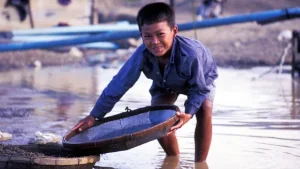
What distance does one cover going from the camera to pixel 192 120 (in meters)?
7.61

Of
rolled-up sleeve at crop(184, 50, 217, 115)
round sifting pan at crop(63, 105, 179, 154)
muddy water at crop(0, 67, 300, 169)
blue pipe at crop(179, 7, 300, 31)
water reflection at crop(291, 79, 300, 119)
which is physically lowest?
water reflection at crop(291, 79, 300, 119)

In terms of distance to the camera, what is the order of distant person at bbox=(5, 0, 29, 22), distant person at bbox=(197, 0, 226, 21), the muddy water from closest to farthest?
the muddy water → distant person at bbox=(5, 0, 29, 22) → distant person at bbox=(197, 0, 226, 21)

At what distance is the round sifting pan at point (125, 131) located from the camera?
4791mm

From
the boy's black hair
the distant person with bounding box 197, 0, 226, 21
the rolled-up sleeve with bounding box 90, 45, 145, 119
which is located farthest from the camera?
the distant person with bounding box 197, 0, 226, 21

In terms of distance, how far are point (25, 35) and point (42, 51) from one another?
78 cm

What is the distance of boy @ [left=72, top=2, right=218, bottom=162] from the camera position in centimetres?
504

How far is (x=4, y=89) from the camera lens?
10.4m

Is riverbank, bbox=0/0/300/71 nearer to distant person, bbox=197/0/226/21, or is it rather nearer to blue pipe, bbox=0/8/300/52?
distant person, bbox=197/0/226/21

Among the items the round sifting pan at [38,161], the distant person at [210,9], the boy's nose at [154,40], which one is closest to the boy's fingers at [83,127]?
Answer: the round sifting pan at [38,161]

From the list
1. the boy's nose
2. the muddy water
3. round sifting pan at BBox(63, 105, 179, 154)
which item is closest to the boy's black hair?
the boy's nose

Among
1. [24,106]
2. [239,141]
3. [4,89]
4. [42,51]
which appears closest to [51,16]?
[42,51]

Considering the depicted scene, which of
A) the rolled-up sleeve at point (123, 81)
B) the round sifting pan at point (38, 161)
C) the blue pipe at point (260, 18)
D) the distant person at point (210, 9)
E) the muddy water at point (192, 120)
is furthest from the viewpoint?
the distant person at point (210, 9)

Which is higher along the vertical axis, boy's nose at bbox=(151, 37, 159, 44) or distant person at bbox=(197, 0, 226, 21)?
boy's nose at bbox=(151, 37, 159, 44)

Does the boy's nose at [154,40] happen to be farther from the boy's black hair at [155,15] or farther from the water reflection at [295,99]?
the water reflection at [295,99]
